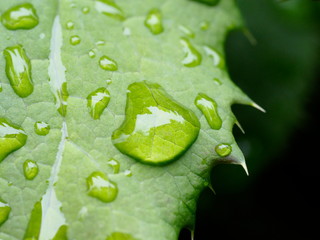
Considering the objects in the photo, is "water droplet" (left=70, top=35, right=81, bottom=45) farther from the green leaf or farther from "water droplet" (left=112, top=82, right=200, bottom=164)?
"water droplet" (left=112, top=82, right=200, bottom=164)

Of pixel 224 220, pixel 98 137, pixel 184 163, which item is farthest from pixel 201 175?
pixel 224 220

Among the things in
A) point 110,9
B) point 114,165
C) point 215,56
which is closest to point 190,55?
point 215,56

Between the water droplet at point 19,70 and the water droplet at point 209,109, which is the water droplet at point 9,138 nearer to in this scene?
the water droplet at point 19,70

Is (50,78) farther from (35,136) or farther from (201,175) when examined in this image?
(201,175)

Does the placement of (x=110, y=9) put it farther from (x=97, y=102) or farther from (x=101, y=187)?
(x=101, y=187)

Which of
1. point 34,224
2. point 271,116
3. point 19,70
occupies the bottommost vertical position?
point 271,116

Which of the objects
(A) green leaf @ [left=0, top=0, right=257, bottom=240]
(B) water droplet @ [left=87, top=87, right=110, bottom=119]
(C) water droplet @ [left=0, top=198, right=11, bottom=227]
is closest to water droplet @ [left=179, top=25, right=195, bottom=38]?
(A) green leaf @ [left=0, top=0, right=257, bottom=240]
